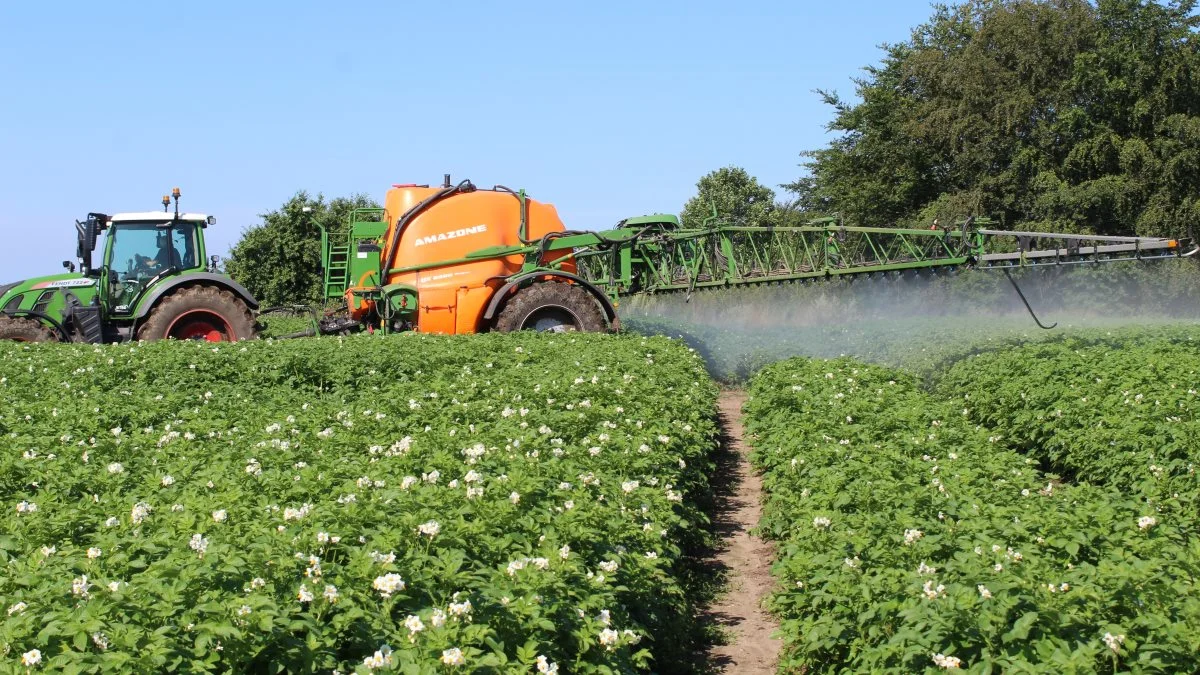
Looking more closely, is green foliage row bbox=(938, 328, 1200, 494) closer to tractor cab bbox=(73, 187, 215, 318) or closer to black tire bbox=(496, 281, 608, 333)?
black tire bbox=(496, 281, 608, 333)

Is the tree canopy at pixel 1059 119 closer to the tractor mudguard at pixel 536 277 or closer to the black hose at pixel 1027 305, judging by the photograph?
the black hose at pixel 1027 305

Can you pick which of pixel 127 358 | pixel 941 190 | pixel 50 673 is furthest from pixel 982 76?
pixel 50 673

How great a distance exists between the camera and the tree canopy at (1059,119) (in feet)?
127

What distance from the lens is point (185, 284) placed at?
18.1 meters

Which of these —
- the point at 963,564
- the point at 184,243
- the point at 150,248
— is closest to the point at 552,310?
the point at 184,243

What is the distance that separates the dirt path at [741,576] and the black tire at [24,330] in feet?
38.5

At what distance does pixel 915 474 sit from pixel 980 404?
6025 mm

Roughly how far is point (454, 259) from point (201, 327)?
4276mm

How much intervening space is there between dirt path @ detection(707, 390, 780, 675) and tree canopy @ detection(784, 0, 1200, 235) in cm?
3035

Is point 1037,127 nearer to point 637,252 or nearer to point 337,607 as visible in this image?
point 637,252

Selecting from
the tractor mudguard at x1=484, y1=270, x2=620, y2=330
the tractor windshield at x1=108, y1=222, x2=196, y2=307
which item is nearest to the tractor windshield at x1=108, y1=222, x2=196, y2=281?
the tractor windshield at x1=108, y1=222, x2=196, y2=307

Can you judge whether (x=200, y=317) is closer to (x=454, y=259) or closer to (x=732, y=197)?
(x=454, y=259)

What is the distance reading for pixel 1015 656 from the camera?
4406 mm

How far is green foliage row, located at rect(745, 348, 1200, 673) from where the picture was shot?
4602mm
